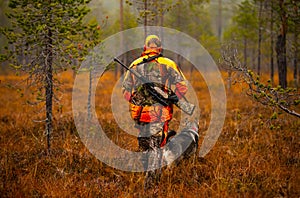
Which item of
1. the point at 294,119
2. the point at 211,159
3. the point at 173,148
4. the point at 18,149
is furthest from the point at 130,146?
the point at 294,119

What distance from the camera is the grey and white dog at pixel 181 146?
206 inches

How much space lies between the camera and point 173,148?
17.6 ft

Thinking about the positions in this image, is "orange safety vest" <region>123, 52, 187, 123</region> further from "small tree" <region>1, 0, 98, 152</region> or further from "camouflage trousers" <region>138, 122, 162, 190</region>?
"small tree" <region>1, 0, 98, 152</region>

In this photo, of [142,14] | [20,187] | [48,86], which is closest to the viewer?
[20,187]

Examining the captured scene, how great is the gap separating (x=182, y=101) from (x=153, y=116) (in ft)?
1.81

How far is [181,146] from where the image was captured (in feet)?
18.1

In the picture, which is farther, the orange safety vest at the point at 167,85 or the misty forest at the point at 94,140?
the orange safety vest at the point at 167,85

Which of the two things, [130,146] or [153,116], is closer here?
[153,116]

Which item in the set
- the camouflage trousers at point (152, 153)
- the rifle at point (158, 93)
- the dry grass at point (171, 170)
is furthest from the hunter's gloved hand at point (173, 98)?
the dry grass at point (171, 170)

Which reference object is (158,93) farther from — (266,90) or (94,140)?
(94,140)

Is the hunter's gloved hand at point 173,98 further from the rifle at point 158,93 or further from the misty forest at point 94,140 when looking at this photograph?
the misty forest at point 94,140

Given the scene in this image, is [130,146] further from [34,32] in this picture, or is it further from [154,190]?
[34,32]

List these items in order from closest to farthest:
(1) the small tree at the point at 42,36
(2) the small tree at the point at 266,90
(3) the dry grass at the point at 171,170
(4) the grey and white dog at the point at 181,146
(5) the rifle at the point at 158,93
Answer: (2) the small tree at the point at 266,90 → (3) the dry grass at the point at 171,170 → (5) the rifle at the point at 158,93 → (4) the grey and white dog at the point at 181,146 → (1) the small tree at the point at 42,36

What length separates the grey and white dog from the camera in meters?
5.24
